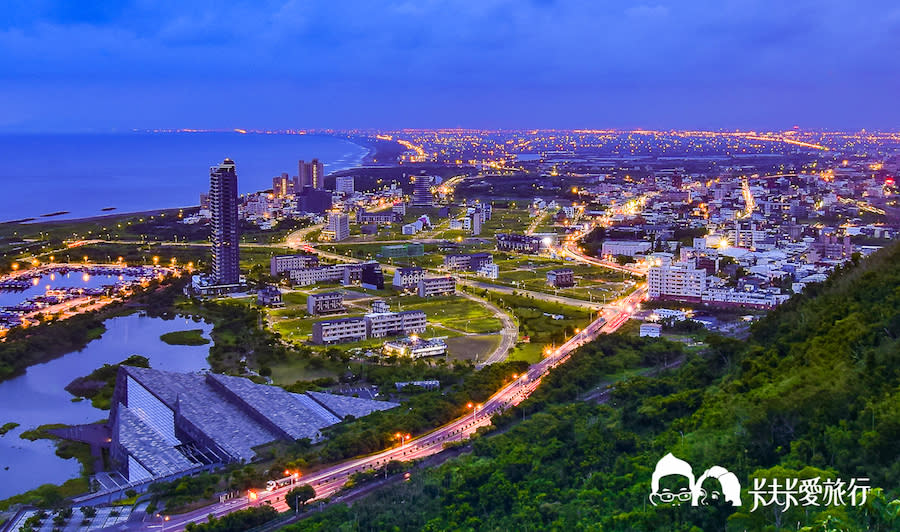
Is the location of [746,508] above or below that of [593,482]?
above

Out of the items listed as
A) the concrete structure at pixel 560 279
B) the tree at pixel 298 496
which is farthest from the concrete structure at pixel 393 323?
the tree at pixel 298 496

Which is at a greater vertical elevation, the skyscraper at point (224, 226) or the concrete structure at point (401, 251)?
the skyscraper at point (224, 226)

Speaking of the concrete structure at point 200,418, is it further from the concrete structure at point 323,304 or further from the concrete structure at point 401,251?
the concrete structure at point 401,251

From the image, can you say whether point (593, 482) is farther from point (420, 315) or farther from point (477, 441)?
point (420, 315)

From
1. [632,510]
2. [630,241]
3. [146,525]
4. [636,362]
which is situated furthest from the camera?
[630,241]

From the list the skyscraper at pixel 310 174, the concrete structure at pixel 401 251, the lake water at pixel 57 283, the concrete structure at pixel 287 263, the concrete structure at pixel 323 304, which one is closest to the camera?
the concrete structure at pixel 323 304

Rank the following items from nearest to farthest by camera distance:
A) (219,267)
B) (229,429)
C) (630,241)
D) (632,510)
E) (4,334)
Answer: (632,510), (229,429), (4,334), (219,267), (630,241)

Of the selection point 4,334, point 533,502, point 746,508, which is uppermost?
point 746,508

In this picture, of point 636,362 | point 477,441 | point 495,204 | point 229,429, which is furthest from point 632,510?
point 495,204
